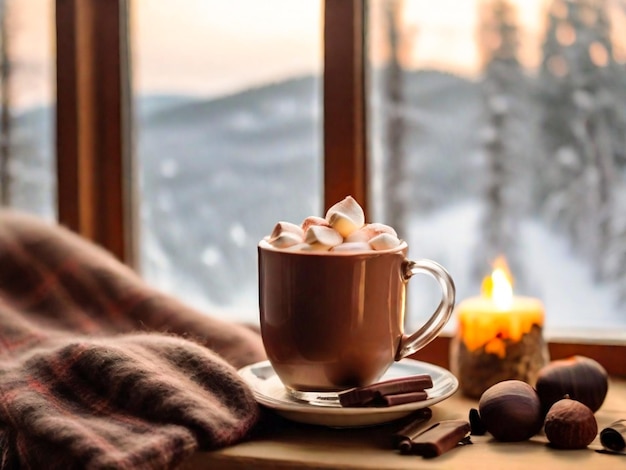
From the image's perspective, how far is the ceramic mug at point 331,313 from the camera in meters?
0.81

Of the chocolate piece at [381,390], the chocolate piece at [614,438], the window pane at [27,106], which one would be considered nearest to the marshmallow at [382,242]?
the chocolate piece at [381,390]

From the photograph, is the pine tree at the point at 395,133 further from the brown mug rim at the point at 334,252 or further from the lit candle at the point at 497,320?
the brown mug rim at the point at 334,252

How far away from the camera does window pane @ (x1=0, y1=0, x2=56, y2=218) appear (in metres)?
1.30

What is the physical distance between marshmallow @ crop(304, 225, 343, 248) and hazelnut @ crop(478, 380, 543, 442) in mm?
209

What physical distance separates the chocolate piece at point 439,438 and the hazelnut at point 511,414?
0.02 meters

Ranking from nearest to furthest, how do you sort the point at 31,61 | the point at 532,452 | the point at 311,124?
the point at 532,452
the point at 311,124
the point at 31,61

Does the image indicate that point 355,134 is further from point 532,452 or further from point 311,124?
point 532,452

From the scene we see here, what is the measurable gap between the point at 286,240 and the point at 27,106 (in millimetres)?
666

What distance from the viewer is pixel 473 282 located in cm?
115

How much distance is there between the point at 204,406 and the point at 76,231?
0.54 metres

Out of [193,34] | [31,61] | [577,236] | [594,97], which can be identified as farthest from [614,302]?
[31,61]

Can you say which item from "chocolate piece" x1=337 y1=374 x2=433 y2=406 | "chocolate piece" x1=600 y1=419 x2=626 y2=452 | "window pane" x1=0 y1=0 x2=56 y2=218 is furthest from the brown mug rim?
"window pane" x1=0 y1=0 x2=56 y2=218

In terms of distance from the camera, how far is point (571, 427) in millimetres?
789

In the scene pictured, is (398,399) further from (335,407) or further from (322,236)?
(322,236)
